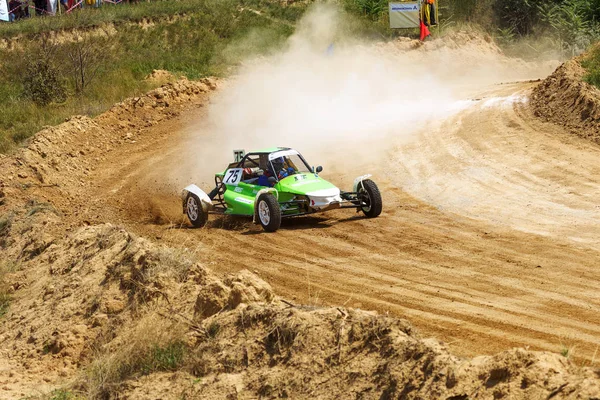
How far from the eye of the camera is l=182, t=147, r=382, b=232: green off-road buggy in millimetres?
15211

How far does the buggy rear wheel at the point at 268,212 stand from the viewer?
48.8 ft

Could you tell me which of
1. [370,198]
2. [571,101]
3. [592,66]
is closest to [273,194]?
[370,198]

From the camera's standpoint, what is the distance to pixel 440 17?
40781 millimetres

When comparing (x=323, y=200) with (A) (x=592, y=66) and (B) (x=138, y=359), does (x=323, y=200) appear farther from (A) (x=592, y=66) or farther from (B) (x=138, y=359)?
(A) (x=592, y=66)

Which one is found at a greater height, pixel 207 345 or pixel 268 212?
pixel 207 345

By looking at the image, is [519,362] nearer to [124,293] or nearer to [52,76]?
[124,293]

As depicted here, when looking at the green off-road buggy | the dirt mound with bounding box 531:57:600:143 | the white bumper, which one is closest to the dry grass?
the green off-road buggy

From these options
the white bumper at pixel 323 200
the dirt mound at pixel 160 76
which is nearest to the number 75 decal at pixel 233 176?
the white bumper at pixel 323 200

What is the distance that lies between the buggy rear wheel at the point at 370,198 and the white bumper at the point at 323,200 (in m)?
0.68

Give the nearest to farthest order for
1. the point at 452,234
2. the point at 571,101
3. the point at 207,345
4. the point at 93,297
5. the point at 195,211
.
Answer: the point at 207,345, the point at 93,297, the point at 452,234, the point at 195,211, the point at 571,101

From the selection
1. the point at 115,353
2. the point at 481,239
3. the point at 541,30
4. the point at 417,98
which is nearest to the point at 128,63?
the point at 417,98

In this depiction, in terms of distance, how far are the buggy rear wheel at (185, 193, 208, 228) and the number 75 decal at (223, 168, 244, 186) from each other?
31.9 inches

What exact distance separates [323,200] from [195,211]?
108 inches

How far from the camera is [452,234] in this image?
14102mm
